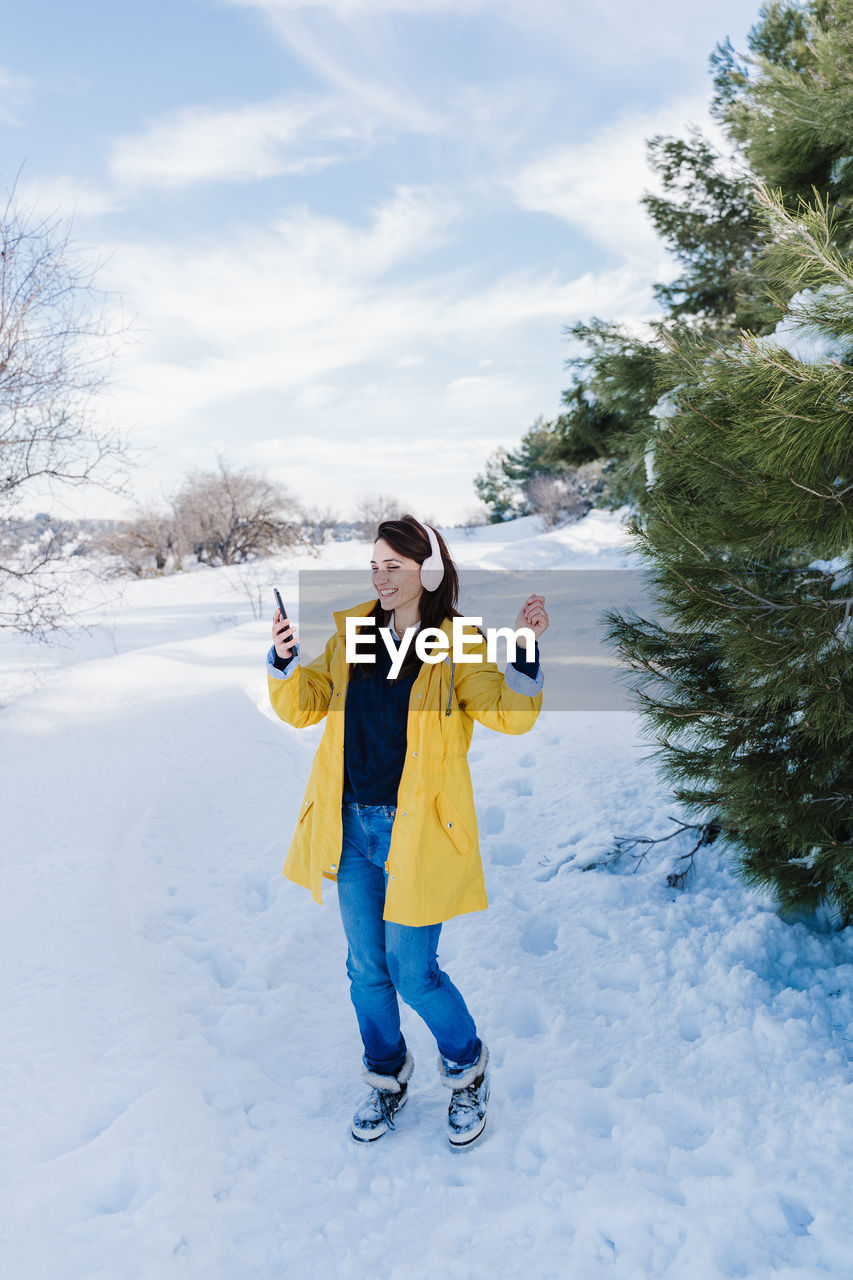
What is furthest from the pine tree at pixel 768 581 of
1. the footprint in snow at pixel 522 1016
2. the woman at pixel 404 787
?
the footprint in snow at pixel 522 1016

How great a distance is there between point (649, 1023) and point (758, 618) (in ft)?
5.16

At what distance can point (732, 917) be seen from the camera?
3.25 metres

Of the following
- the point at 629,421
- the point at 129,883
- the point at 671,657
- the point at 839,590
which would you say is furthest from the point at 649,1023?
the point at 629,421

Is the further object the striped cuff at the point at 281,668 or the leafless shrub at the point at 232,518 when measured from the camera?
the leafless shrub at the point at 232,518

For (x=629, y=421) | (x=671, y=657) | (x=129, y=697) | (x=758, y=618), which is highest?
(x=629, y=421)

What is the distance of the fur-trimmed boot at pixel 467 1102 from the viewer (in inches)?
88.6

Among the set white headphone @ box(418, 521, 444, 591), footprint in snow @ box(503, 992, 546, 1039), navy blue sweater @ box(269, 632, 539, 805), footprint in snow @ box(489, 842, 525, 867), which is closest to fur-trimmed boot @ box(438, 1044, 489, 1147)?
footprint in snow @ box(503, 992, 546, 1039)

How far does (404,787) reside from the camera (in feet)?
6.86

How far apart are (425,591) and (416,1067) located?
1.78 metres

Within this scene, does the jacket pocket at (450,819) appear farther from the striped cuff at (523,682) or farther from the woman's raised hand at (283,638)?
the woman's raised hand at (283,638)

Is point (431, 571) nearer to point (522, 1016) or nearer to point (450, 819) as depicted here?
point (450, 819)

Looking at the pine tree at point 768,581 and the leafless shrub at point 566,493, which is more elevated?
the leafless shrub at point 566,493

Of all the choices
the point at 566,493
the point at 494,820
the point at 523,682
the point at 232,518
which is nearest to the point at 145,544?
the point at 232,518

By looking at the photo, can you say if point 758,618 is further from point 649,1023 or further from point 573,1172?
point 573,1172
